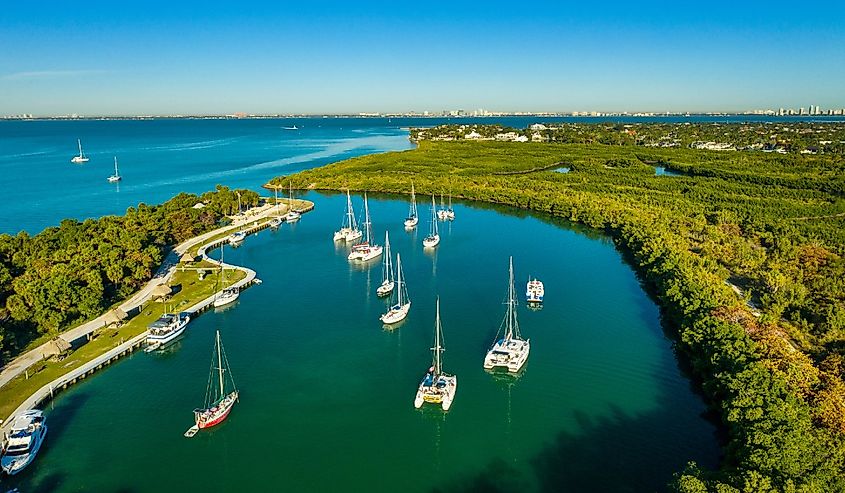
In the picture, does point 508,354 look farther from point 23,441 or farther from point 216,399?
point 23,441

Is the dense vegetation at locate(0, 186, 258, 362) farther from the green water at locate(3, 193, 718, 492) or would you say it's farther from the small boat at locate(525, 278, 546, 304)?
the small boat at locate(525, 278, 546, 304)

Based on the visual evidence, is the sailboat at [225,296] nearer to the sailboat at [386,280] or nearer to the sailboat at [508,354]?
the sailboat at [386,280]

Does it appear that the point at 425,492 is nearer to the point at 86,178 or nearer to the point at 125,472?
the point at 125,472

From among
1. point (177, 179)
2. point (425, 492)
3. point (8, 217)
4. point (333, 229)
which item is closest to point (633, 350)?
point (425, 492)

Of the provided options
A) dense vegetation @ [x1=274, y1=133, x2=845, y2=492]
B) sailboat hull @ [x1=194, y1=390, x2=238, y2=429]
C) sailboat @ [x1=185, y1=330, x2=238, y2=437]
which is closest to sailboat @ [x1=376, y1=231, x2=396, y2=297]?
sailboat @ [x1=185, y1=330, x2=238, y2=437]

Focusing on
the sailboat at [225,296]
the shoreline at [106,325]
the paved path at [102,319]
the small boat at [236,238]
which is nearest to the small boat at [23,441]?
the shoreline at [106,325]

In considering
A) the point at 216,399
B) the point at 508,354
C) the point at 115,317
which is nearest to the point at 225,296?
the point at 115,317
